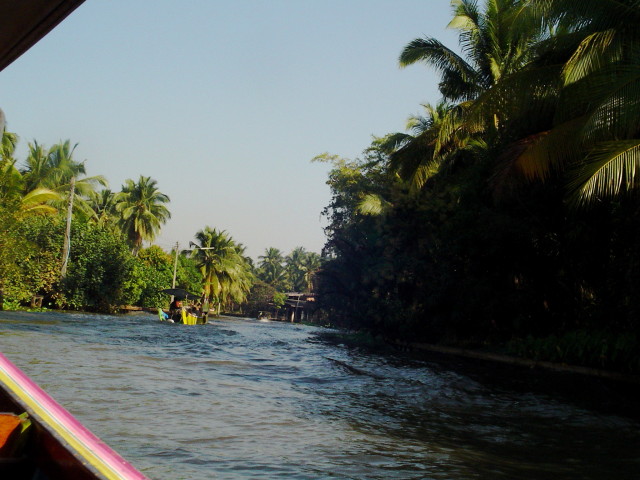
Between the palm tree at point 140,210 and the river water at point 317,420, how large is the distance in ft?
113

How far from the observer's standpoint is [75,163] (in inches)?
1496

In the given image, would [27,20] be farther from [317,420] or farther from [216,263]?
[216,263]

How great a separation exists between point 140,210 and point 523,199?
36568mm

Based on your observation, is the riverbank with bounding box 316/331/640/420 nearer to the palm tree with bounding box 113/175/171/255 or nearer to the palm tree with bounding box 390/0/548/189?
the palm tree with bounding box 390/0/548/189

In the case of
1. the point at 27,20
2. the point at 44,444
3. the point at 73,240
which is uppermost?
the point at 73,240

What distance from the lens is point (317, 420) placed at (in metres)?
7.63

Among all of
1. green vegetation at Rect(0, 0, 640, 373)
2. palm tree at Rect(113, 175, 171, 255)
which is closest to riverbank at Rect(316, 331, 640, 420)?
green vegetation at Rect(0, 0, 640, 373)

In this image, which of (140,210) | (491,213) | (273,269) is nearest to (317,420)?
(491,213)

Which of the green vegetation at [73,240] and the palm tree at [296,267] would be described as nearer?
the green vegetation at [73,240]

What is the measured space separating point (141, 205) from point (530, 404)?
41.9 metres

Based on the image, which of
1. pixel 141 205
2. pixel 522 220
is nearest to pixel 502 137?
pixel 522 220

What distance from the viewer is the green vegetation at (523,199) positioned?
12125 millimetres

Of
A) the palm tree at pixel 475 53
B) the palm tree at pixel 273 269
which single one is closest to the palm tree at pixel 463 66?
the palm tree at pixel 475 53

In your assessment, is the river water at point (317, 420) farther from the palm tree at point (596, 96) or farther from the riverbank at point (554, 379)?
the palm tree at point (596, 96)
